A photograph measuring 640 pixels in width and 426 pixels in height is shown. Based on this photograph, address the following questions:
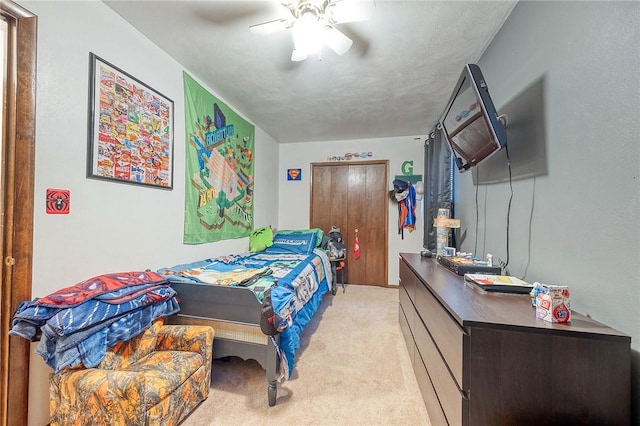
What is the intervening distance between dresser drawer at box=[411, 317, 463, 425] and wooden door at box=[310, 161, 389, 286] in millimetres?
2542

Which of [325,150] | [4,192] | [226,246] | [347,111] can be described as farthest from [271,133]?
[4,192]

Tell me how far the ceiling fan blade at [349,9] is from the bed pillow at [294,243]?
247cm

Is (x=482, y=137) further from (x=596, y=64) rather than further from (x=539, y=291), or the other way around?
(x=539, y=291)

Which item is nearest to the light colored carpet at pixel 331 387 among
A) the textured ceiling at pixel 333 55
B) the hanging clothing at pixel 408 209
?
the hanging clothing at pixel 408 209

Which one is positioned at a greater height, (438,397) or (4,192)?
(4,192)

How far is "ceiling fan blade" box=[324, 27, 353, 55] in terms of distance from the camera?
1521 millimetres

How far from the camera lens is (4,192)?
1159 mm

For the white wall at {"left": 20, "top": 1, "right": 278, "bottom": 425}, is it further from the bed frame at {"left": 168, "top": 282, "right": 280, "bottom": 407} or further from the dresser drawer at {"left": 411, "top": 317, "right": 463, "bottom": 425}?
the dresser drawer at {"left": 411, "top": 317, "right": 463, "bottom": 425}

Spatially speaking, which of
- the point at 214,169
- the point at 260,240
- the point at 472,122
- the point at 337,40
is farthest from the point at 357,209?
the point at 337,40

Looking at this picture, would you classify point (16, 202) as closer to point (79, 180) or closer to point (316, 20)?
point (79, 180)

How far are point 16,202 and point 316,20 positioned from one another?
72.4 inches

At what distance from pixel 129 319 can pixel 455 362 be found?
64.6 inches

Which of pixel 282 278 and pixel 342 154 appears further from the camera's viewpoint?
pixel 342 154

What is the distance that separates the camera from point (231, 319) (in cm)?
159
